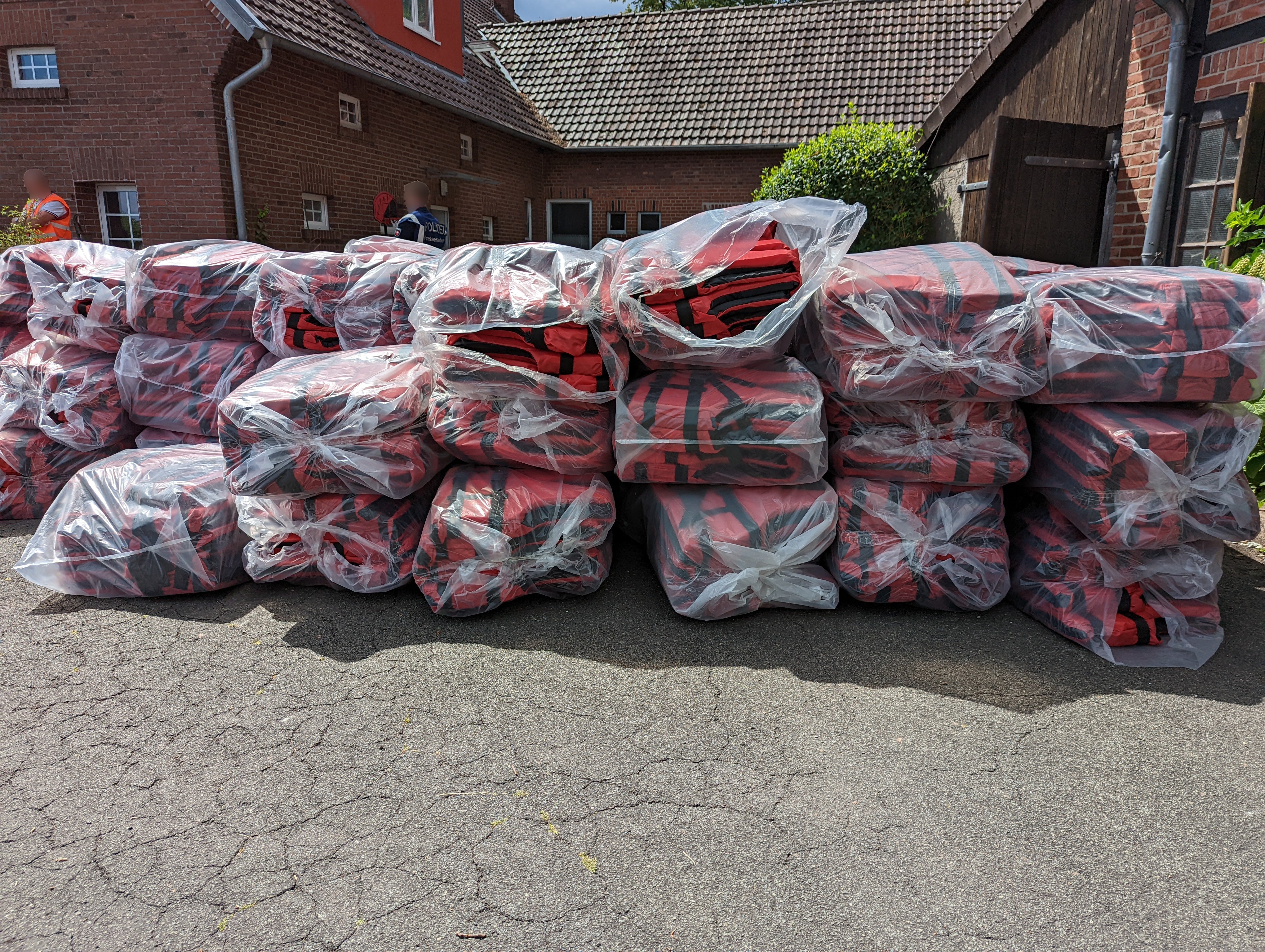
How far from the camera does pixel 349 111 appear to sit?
11.8 meters

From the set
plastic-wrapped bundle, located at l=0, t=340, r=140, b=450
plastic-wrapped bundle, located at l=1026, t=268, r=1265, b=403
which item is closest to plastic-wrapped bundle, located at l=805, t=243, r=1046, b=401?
plastic-wrapped bundle, located at l=1026, t=268, r=1265, b=403

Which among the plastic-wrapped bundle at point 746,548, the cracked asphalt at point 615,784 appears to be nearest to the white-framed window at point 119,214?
the cracked asphalt at point 615,784

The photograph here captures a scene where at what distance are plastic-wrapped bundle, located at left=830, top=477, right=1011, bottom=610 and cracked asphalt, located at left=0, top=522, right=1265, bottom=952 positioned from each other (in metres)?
0.14

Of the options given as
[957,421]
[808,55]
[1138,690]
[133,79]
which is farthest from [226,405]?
[808,55]

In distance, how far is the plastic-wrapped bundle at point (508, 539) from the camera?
3.57m

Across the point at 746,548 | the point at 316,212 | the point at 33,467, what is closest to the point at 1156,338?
the point at 746,548

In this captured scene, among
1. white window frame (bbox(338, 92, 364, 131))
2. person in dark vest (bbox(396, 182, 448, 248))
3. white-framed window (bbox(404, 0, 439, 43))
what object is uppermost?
white-framed window (bbox(404, 0, 439, 43))

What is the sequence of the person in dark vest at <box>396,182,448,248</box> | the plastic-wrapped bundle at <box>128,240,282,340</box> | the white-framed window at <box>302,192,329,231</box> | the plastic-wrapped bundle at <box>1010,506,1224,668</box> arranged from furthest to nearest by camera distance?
1. the white-framed window at <box>302,192,329,231</box>
2. the person in dark vest at <box>396,182,448,248</box>
3. the plastic-wrapped bundle at <box>128,240,282,340</box>
4. the plastic-wrapped bundle at <box>1010,506,1224,668</box>

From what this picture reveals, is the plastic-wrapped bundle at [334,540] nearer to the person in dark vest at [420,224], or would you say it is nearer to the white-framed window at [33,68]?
the person in dark vest at [420,224]

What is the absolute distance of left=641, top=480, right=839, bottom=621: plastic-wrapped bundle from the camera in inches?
138

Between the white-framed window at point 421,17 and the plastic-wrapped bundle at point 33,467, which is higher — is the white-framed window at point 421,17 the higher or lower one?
the higher one

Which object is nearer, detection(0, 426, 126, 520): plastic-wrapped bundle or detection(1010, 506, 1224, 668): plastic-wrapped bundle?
detection(1010, 506, 1224, 668): plastic-wrapped bundle

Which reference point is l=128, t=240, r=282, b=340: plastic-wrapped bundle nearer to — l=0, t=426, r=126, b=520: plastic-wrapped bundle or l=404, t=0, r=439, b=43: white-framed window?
l=0, t=426, r=126, b=520: plastic-wrapped bundle

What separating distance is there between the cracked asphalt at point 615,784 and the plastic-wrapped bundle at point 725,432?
675 mm
